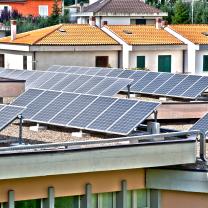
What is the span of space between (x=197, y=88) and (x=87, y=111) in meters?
11.2

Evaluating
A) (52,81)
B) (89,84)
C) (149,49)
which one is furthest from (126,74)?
(149,49)

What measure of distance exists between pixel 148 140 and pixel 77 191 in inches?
86.8

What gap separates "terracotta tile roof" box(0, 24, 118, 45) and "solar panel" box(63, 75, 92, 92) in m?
21.1

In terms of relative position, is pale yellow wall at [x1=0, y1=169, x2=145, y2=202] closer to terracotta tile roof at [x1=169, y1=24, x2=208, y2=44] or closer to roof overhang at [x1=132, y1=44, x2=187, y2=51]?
roof overhang at [x1=132, y1=44, x2=187, y2=51]

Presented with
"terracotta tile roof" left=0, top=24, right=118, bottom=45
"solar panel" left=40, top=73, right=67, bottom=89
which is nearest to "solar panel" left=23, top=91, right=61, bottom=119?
"solar panel" left=40, top=73, right=67, bottom=89

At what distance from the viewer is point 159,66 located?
6053 centimetres

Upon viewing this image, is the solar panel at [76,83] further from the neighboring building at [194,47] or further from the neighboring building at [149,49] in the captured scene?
the neighboring building at [194,47]

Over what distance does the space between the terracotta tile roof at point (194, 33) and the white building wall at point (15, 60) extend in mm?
10763

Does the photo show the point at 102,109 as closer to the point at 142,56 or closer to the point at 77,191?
the point at 77,191

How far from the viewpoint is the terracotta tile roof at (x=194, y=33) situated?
200 ft

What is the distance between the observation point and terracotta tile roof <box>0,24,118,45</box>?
56969mm

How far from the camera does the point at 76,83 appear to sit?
34406 millimetres

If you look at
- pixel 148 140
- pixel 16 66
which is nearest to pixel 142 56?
pixel 16 66

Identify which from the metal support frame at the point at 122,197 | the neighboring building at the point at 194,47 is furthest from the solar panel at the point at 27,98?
the neighboring building at the point at 194,47
